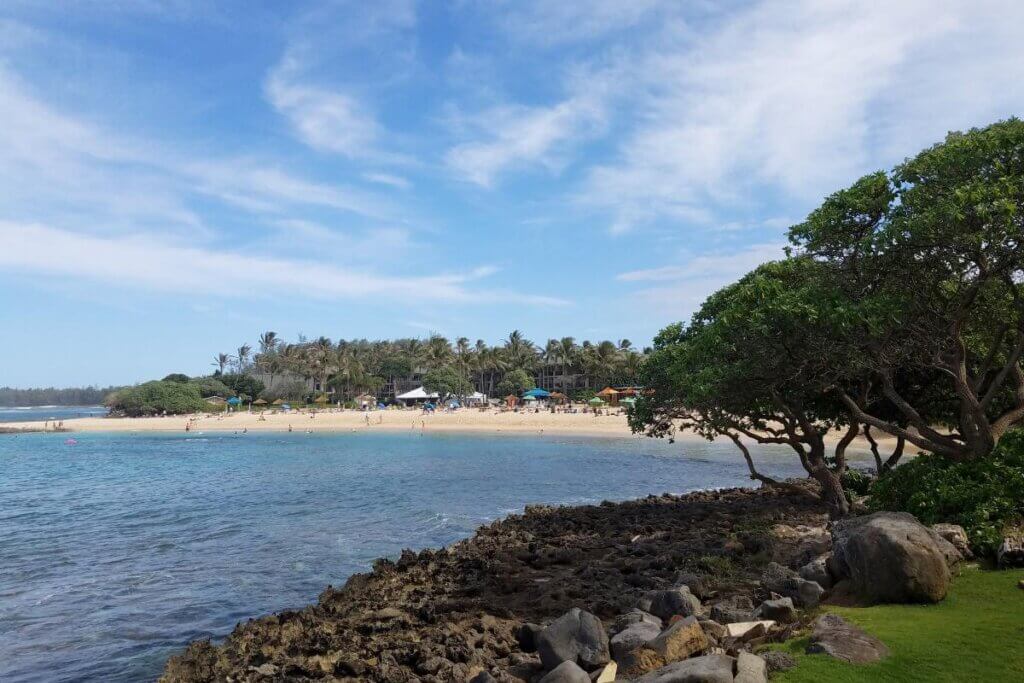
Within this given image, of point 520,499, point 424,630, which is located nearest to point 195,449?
point 520,499

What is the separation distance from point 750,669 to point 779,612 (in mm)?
2726

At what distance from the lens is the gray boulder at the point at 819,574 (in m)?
9.79

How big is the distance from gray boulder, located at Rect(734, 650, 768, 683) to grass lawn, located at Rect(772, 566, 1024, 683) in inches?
6.9

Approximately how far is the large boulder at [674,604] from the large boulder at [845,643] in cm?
282

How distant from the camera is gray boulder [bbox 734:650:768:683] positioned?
20.4 ft

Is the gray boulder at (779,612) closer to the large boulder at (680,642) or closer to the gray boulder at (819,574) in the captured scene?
the gray boulder at (819,574)

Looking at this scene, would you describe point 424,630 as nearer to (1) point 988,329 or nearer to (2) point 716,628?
(2) point 716,628

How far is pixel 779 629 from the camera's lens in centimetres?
815

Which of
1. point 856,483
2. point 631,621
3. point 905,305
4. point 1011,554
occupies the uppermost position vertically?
point 905,305

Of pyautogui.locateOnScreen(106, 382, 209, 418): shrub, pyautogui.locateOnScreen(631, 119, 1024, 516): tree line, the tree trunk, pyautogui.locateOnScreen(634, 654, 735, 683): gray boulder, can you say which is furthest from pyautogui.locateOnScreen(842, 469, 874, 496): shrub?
pyautogui.locateOnScreen(106, 382, 209, 418): shrub

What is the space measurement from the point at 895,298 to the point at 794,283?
9.91 feet

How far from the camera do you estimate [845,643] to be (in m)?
6.91

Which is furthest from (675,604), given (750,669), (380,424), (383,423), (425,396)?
(425,396)

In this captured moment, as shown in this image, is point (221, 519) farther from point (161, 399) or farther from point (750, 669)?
point (161, 399)
